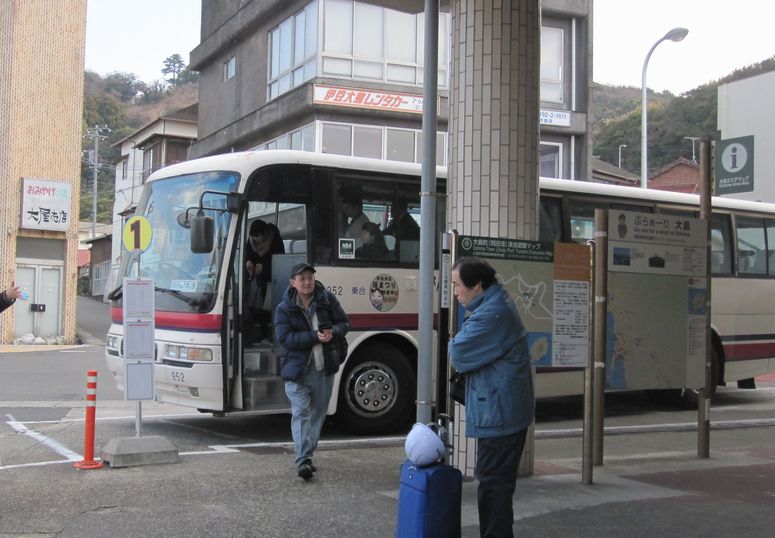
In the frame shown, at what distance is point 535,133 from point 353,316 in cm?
335

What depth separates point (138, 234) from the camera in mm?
9086

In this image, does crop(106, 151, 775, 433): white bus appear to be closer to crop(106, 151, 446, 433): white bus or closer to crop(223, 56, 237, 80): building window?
crop(106, 151, 446, 433): white bus

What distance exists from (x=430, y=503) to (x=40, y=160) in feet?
90.6

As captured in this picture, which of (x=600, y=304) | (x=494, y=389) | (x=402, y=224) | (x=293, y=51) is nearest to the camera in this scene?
(x=494, y=389)

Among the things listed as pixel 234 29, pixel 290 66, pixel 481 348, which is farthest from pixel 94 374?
pixel 234 29

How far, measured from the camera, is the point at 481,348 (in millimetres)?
5070

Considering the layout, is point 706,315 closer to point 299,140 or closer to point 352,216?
point 352,216

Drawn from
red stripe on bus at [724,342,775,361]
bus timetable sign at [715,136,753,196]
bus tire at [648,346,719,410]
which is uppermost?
bus timetable sign at [715,136,753,196]

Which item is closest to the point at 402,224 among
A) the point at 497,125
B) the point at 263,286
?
the point at 263,286

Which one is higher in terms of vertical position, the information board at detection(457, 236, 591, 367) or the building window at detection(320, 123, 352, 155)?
A: the building window at detection(320, 123, 352, 155)

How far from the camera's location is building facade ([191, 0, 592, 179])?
2647cm

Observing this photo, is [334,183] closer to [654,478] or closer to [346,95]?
[654,478]

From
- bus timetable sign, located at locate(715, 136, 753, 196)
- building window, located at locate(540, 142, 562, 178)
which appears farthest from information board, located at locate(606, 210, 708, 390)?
building window, located at locate(540, 142, 562, 178)

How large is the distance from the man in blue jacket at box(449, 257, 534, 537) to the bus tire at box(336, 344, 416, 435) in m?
5.02
